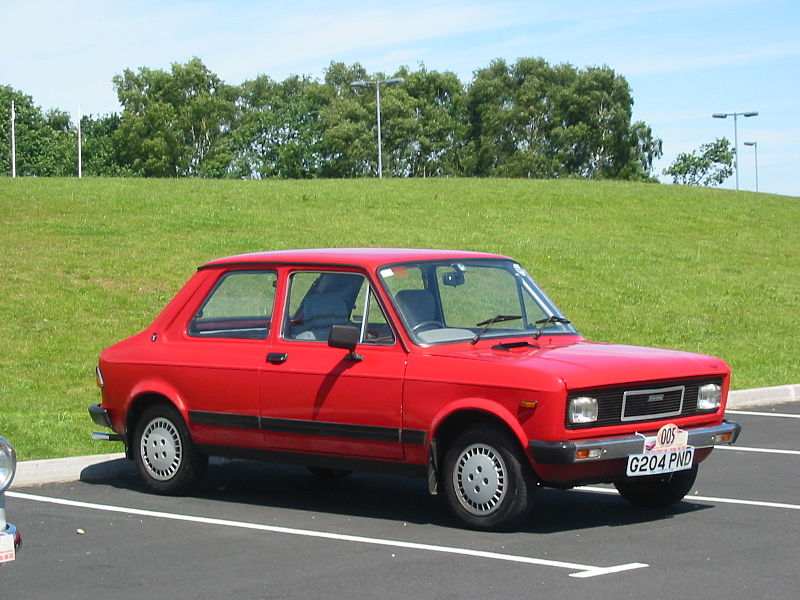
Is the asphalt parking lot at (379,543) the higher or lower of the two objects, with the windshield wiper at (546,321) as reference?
lower

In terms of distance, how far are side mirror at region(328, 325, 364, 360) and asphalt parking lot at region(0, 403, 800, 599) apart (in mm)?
1149

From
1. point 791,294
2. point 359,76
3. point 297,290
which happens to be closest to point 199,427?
point 297,290

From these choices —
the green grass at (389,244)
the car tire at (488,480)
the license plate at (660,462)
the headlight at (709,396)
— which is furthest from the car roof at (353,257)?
the green grass at (389,244)

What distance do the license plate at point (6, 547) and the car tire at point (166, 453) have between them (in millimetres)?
3722

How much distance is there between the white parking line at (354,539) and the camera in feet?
21.9

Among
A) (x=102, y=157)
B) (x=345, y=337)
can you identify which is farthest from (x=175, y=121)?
(x=345, y=337)

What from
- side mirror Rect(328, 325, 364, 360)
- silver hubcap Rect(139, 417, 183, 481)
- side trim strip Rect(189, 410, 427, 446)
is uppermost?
→ side mirror Rect(328, 325, 364, 360)

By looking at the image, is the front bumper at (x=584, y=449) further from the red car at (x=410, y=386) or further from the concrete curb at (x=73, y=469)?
the concrete curb at (x=73, y=469)

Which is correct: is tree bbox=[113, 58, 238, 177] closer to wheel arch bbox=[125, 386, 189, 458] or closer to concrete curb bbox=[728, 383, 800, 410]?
concrete curb bbox=[728, 383, 800, 410]

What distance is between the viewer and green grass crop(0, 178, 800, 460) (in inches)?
679

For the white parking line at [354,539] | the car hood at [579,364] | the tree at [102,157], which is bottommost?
the white parking line at [354,539]

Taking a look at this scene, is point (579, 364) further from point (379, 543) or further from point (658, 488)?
point (379, 543)

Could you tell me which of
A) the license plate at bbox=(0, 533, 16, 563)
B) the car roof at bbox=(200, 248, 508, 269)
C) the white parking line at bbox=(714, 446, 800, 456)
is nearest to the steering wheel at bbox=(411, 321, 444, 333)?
the car roof at bbox=(200, 248, 508, 269)

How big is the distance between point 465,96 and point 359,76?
36.5ft
